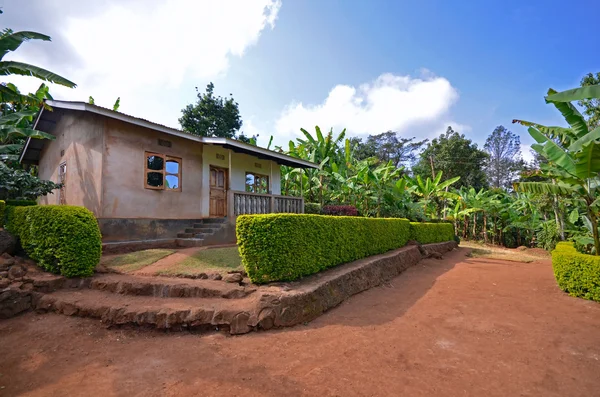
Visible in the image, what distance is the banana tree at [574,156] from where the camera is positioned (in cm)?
576

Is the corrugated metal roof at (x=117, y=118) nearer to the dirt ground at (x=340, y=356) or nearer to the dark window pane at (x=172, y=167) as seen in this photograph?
the dark window pane at (x=172, y=167)

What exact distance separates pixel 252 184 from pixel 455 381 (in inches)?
491

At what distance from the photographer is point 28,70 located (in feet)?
28.3

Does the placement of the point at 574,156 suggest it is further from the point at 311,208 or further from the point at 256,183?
the point at 256,183

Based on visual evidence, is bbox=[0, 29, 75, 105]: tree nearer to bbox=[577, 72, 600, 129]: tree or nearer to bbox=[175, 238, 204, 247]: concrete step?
bbox=[175, 238, 204, 247]: concrete step

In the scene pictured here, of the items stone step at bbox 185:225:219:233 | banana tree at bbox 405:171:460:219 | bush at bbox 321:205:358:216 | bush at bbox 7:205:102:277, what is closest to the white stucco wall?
stone step at bbox 185:225:219:233

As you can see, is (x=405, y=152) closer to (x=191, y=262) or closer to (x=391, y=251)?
(x=391, y=251)

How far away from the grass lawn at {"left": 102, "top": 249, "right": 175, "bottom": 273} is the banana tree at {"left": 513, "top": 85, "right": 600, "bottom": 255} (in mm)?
9297

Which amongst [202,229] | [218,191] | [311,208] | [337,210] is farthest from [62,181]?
[337,210]

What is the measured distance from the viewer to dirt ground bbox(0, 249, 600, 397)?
3.32 metres

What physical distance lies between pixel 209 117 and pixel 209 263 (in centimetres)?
2611

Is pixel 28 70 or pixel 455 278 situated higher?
pixel 28 70

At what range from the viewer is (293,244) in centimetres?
608

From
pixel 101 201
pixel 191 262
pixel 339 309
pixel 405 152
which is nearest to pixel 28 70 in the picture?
pixel 101 201
